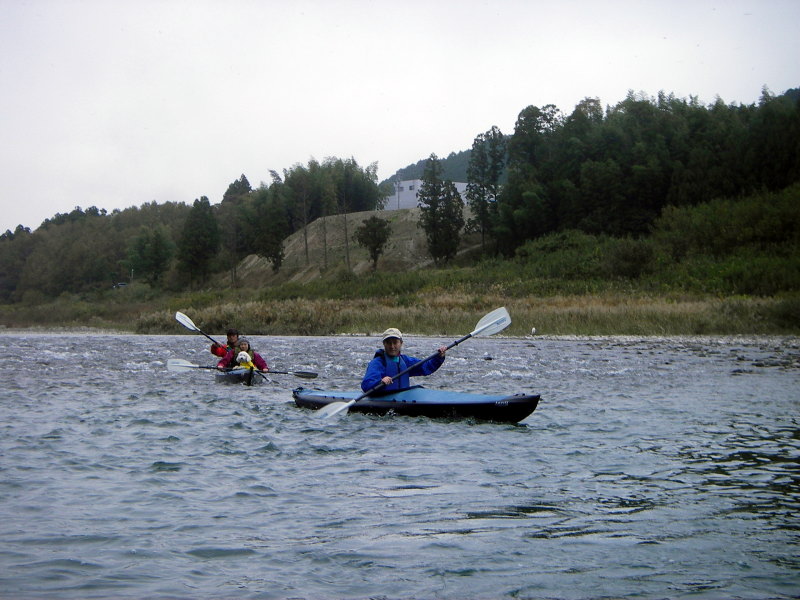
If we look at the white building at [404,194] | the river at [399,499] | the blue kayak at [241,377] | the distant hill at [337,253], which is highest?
the white building at [404,194]

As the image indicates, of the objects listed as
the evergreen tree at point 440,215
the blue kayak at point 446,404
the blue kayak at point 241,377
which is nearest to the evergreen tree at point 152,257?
the evergreen tree at point 440,215

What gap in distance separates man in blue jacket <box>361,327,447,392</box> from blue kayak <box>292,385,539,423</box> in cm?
21

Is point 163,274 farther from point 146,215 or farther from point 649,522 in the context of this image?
point 649,522

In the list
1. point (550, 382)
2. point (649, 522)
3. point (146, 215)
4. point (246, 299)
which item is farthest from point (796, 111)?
point (146, 215)

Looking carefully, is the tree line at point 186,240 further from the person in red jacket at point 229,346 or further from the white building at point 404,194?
the person in red jacket at point 229,346

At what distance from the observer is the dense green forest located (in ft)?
140

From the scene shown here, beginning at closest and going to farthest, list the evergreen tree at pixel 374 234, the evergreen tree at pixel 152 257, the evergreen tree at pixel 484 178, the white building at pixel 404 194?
the evergreen tree at pixel 374 234 < the evergreen tree at pixel 484 178 < the evergreen tree at pixel 152 257 < the white building at pixel 404 194

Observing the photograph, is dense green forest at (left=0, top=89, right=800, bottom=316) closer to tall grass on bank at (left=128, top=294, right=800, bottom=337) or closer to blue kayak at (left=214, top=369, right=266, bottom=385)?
tall grass on bank at (left=128, top=294, right=800, bottom=337)

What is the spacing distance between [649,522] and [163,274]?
254 feet

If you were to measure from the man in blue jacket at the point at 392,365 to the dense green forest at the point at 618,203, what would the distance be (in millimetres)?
25321

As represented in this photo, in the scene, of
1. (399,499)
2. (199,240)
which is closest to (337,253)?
(199,240)

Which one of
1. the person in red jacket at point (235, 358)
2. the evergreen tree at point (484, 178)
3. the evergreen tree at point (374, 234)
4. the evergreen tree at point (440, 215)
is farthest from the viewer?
the evergreen tree at point (484, 178)

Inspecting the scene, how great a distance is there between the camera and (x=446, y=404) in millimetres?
10484

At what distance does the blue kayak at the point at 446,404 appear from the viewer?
33.2ft
